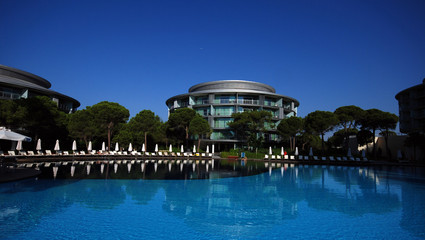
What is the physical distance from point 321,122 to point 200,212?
3218 centimetres

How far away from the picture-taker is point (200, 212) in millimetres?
8320

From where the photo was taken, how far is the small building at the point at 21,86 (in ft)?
130

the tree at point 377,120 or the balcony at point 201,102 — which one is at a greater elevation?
the balcony at point 201,102

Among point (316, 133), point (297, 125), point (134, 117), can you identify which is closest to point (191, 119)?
point (134, 117)

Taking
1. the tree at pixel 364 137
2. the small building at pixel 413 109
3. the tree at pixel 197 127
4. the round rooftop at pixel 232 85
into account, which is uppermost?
the round rooftop at pixel 232 85

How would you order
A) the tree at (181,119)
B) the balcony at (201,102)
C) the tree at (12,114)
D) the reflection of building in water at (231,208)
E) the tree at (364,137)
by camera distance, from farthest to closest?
1. the balcony at (201,102)
2. the tree at (364,137)
3. the tree at (181,119)
4. the tree at (12,114)
5. the reflection of building in water at (231,208)

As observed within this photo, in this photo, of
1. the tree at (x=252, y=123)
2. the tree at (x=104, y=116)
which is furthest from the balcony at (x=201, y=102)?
the tree at (x=104, y=116)

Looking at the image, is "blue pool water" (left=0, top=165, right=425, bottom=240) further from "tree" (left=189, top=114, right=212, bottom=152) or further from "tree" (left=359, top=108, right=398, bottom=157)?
"tree" (left=359, top=108, right=398, bottom=157)

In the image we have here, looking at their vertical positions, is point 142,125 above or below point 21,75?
below

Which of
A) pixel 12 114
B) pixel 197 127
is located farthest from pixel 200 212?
pixel 197 127

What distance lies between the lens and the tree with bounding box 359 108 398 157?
4062 cm

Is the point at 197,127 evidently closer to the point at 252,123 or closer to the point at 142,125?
the point at 142,125

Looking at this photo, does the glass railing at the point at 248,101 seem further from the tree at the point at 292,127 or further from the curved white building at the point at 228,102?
the tree at the point at 292,127

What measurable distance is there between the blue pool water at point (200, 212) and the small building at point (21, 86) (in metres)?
34.9
